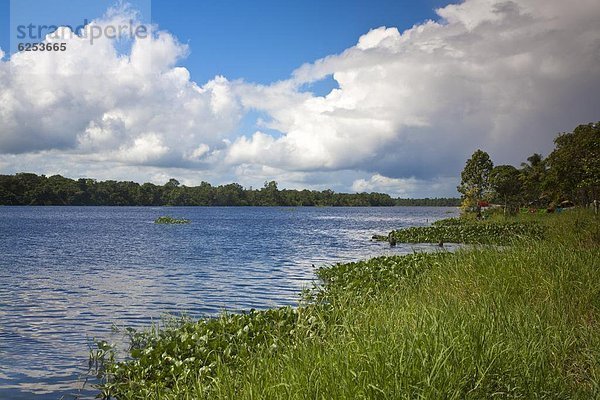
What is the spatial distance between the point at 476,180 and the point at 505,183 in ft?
13.4

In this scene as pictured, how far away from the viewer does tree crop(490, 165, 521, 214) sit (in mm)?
67500

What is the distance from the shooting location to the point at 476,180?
70.6 m

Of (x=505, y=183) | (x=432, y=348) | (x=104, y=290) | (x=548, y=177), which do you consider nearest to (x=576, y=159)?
(x=548, y=177)

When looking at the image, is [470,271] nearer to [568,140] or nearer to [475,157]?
[568,140]

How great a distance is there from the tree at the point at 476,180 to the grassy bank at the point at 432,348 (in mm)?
58440

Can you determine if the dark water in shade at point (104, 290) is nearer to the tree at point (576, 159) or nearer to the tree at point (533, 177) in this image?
the tree at point (576, 159)

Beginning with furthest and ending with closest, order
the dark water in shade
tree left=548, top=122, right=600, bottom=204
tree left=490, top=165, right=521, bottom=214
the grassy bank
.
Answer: tree left=490, top=165, right=521, bottom=214 < tree left=548, top=122, right=600, bottom=204 < the dark water in shade < the grassy bank

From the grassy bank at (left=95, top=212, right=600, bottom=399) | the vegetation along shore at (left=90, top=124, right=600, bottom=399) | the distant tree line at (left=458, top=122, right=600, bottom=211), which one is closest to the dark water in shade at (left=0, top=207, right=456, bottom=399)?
the vegetation along shore at (left=90, top=124, right=600, bottom=399)

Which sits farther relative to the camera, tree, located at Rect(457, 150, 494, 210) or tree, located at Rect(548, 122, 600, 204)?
tree, located at Rect(457, 150, 494, 210)

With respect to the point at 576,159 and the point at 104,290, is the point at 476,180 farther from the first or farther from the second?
the point at 104,290

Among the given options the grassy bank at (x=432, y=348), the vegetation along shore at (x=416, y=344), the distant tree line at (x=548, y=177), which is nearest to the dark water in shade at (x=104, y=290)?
the vegetation along shore at (x=416, y=344)

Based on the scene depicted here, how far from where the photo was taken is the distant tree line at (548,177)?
49781 mm

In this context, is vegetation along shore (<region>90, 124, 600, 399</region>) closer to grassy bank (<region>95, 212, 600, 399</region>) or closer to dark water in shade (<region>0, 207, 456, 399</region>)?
grassy bank (<region>95, 212, 600, 399</region>)

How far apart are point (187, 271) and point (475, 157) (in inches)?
2013
